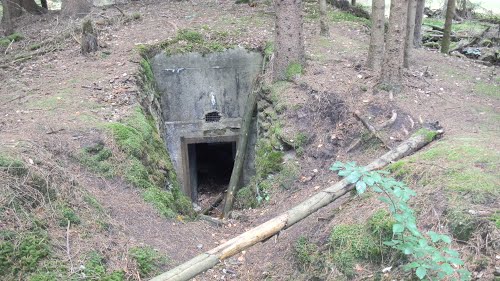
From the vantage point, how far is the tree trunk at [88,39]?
1091cm

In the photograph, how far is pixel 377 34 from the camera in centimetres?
931

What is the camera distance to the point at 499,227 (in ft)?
13.1

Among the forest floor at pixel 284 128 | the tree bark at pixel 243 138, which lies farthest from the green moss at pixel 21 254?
the tree bark at pixel 243 138

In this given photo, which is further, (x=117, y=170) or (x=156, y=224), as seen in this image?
(x=117, y=170)

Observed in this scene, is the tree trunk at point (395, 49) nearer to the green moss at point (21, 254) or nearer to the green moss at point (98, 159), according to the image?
the green moss at point (98, 159)

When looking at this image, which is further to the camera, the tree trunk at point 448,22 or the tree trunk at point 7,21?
the tree trunk at point 7,21

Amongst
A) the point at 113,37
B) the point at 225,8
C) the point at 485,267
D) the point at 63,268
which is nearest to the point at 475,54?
the point at 225,8

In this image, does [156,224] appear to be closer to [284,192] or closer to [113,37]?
[284,192]

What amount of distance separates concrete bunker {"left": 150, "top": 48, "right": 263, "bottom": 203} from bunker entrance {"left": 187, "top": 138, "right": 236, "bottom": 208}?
1336mm

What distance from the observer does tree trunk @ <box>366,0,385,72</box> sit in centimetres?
920

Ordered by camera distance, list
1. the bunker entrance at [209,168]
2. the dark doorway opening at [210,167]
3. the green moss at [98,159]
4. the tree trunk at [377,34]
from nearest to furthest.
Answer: the green moss at [98,159], the tree trunk at [377,34], the bunker entrance at [209,168], the dark doorway opening at [210,167]

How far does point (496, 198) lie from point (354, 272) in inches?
63.1

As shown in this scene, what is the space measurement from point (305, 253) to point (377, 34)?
19.5ft

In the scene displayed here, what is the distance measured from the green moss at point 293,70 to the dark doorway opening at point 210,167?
4.60 metres
